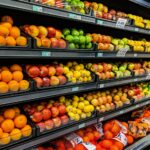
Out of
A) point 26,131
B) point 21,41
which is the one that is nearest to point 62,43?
point 21,41

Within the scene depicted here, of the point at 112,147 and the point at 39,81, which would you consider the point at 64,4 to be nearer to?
the point at 39,81

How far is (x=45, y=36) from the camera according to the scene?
2.15 m

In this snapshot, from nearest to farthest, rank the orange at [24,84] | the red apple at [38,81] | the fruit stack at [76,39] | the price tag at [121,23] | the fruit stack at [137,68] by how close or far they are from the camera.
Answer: the orange at [24,84] < the red apple at [38,81] < the fruit stack at [76,39] < the price tag at [121,23] < the fruit stack at [137,68]

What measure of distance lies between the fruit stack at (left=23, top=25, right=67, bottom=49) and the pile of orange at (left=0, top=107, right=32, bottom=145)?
56 centimetres

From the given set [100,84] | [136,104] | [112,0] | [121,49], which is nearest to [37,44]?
[100,84]

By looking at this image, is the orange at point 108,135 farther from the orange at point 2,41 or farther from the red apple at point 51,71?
the orange at point 2,41

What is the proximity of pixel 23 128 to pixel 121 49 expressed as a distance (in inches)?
62.6

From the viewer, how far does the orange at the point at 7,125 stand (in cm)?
189

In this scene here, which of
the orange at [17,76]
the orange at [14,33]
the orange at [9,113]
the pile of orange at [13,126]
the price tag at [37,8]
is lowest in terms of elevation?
the pile of orange at [13,126]

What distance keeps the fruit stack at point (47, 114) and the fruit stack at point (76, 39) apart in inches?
21.9

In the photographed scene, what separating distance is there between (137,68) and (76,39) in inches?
62.2

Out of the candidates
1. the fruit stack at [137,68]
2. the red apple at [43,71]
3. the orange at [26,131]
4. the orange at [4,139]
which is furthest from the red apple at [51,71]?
the fruit stack at [137,68]

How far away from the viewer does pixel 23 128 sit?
198 cm

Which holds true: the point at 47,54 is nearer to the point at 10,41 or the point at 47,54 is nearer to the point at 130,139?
the point at 10,41
